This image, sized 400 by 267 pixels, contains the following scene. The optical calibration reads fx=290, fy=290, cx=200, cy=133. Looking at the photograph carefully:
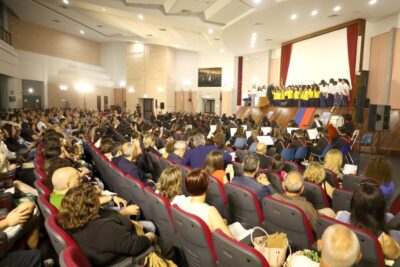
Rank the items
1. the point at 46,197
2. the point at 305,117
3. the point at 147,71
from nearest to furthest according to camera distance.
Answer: the point at 46,197
the point at 305,117
the point at 147,71

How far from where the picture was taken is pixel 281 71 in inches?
661

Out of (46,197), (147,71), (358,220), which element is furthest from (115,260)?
(147,71)

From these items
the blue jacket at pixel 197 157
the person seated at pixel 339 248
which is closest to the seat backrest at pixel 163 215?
the person seated at pixel 339 248

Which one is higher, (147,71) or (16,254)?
(147,71)

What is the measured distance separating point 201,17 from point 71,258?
1345 cm

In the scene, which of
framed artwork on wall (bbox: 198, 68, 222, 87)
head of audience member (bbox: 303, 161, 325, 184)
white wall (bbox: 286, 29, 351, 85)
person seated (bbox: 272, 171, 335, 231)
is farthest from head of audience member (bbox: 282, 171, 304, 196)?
framed artwork on wall (bbox: 198, 68, 222, 87)

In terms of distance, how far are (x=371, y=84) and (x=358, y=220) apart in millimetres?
11502

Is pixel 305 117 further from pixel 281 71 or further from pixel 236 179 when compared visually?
pixel 236 179

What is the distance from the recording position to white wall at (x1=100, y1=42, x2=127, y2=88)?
23.3 meters

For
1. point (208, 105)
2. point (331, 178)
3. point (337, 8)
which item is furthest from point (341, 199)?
point (208, 105)

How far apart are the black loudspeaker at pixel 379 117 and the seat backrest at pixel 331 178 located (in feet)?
17.8

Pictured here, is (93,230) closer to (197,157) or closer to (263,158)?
(197,157)

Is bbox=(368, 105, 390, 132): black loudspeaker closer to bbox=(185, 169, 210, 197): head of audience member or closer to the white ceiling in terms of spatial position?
the white ceiling

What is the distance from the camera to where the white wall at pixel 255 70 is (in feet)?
62.6
